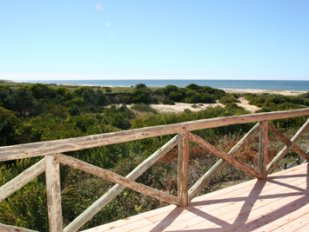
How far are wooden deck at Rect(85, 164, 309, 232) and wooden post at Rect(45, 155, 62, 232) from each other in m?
0.59

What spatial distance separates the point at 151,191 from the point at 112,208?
1273 millimetres

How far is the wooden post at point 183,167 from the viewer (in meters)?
3.46

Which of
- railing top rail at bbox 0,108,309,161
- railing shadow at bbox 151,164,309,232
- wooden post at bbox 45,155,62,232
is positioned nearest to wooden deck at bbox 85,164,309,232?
railing shadow at bbox 151,164,309,232

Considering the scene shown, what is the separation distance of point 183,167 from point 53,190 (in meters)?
1.56

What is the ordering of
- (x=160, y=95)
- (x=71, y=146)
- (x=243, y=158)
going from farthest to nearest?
(x=160, y=95) < (x=243, y=158) < (x=71, y=146)

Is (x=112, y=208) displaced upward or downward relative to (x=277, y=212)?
downward

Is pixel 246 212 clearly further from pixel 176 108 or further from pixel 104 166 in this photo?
pixel 176 108

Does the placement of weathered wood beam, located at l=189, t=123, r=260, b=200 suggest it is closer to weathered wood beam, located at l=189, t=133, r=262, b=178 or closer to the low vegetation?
weathered wood beam, located at l=189, t=133, r=262, b=178

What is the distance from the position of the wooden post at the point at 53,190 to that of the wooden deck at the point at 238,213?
59 cm

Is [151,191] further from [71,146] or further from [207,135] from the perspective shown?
[207,135]

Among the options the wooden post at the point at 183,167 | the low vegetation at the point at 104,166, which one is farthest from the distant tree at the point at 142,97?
the wooden post at the point at 183,167

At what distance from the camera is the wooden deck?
3072mm

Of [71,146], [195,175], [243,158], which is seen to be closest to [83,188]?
[195,175]

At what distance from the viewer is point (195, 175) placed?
19.6 feet
